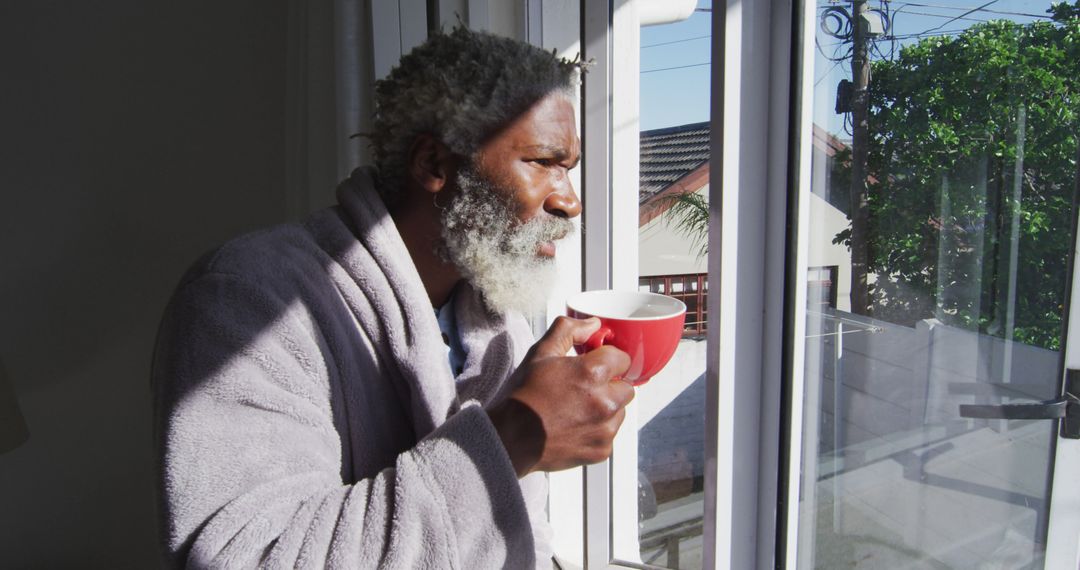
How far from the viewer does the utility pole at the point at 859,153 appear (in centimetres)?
75

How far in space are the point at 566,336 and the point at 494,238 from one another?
212mm

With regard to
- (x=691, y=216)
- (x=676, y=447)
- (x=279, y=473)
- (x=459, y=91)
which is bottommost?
(x=676, y=447)

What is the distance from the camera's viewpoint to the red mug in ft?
2.11

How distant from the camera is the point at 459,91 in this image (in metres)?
0.81

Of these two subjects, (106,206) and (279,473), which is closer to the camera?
(279,473)

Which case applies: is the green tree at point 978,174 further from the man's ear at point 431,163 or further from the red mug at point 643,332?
the man's ear at point 431,163

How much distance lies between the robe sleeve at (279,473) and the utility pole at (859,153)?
1.58 ft

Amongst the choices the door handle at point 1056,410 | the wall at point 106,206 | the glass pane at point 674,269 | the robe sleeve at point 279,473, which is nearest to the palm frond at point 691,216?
the glass pane at point 674,269

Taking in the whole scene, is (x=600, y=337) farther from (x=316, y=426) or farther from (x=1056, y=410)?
(x=1056, y=410)

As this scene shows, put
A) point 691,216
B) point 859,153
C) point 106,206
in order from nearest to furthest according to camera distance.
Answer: point 859,153 → point 691,216 → point 106,206

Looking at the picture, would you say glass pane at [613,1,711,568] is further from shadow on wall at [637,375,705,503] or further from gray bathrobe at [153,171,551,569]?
gray bathrobe at [153,171,551,569]

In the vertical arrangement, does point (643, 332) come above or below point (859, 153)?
below

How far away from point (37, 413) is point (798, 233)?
1.67m

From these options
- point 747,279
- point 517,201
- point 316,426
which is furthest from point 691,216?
point 316,426
